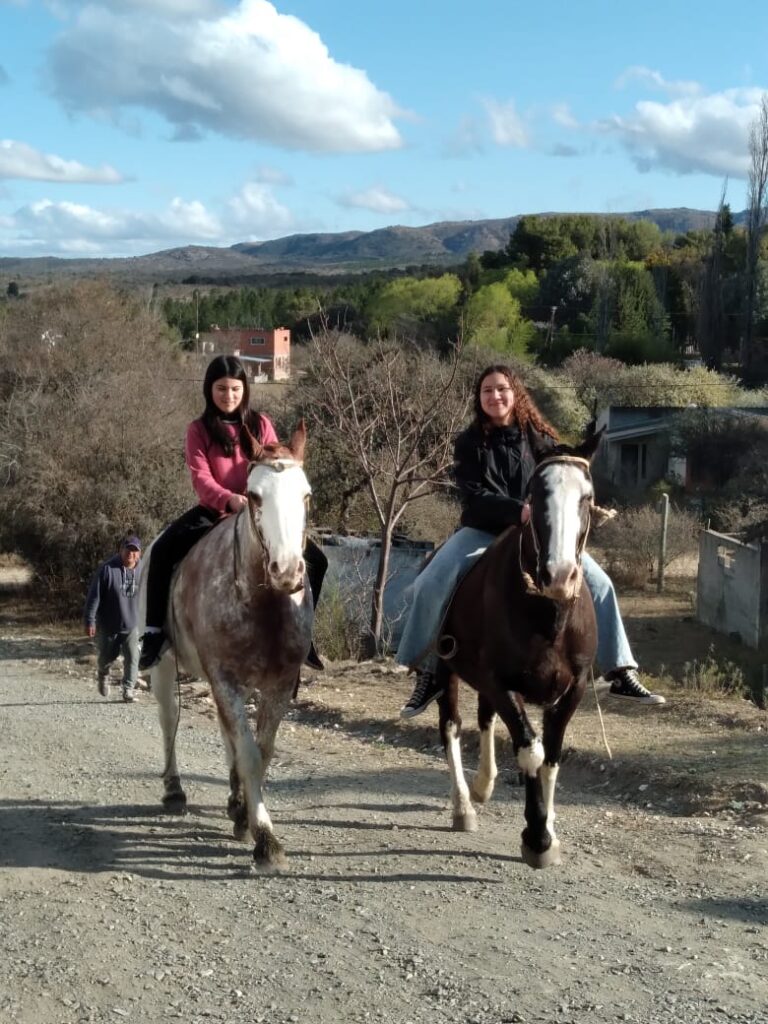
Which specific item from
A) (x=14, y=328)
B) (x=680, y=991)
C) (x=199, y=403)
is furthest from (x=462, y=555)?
(x=14, y=328)

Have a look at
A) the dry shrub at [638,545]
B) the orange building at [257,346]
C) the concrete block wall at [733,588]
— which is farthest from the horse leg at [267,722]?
the orange building at [257,346]

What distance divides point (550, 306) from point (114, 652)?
73635mm

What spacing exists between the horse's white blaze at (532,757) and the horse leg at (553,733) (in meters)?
0.21

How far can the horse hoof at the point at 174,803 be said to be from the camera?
8414mm

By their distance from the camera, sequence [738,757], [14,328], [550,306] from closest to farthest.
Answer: [738,757], [14,328], [550,306]

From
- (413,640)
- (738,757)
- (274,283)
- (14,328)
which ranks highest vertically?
(274,283)

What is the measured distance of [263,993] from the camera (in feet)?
17.6

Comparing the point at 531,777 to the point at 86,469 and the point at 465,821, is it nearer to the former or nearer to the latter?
the point at 465,821

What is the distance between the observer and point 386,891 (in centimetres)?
673

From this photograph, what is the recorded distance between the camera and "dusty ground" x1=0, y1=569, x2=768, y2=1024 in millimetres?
5344

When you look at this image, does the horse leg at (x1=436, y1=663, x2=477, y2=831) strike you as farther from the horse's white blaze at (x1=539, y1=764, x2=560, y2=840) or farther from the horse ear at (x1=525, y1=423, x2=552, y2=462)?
the horse ear at (x1=525, y1=423, x2=552, y2=462)

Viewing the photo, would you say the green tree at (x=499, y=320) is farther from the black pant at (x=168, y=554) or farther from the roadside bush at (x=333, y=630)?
the black pant at (x=168, y=554)

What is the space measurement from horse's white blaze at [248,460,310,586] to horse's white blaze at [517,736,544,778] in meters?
1.60

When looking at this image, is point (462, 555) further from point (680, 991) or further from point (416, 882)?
point (680, 991)
